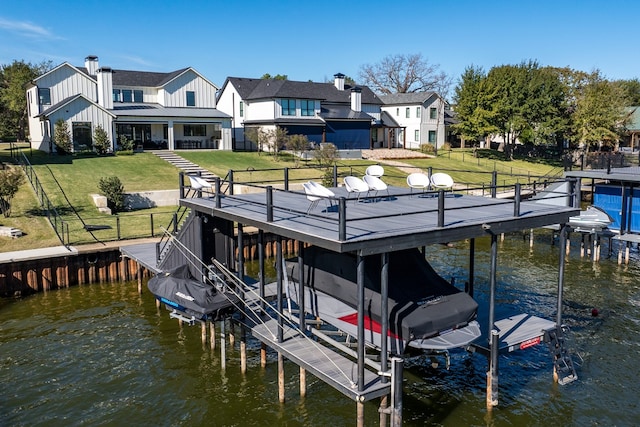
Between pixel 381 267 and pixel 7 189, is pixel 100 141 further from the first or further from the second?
pixel 381 267

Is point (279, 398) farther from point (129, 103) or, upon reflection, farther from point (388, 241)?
point (129, 103)

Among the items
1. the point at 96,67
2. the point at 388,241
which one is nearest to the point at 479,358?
the point at 388,241

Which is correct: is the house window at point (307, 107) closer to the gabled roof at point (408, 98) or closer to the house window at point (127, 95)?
the house window at point (127, 95)

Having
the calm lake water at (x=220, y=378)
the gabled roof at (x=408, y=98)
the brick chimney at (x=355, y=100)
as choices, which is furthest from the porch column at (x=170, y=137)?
the gabled roof at (x=408, y=98)

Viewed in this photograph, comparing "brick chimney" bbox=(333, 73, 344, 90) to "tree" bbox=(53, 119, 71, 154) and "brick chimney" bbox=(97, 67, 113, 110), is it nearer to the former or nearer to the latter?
"brick chimney" bbox=(97, 67, 113, 110)

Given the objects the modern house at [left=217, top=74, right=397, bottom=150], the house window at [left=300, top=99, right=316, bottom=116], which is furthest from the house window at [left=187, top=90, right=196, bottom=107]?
the house window at [left=300, top=99, right=316, bottom=116]

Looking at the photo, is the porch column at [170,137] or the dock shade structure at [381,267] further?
the porch column at [170,137]
